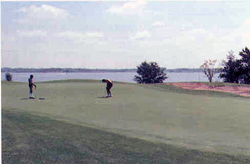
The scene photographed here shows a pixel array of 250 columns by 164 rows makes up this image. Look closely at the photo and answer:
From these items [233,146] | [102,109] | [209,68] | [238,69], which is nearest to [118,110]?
[102,109]

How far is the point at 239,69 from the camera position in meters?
49.1

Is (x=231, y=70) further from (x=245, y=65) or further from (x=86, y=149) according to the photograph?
(x=86, y=149)

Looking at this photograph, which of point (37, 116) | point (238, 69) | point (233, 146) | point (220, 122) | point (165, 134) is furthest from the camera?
point (238, 69)

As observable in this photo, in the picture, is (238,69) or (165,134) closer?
(165,134)

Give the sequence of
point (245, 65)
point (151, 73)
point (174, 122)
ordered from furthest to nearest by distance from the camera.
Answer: point (151, 73) < point (245, 65) < point (174, 122)

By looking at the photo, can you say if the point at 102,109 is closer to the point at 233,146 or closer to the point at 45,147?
the point at 45,147

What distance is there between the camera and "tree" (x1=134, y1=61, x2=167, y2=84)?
67812 millimetres

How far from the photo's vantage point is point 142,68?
68.5 metres

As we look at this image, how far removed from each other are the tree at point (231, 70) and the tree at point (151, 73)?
18.2 metres

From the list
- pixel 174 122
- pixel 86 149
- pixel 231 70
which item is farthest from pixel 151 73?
pixel 86 149

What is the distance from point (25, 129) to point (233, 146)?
17.6 feet

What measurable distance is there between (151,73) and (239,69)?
2357 centimetres

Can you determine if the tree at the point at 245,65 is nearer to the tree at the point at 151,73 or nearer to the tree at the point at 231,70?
the tree at the point at 231,70

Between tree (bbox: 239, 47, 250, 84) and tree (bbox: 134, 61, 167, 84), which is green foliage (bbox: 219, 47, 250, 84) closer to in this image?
tree (bbox: 239, 47, 250, 84)
